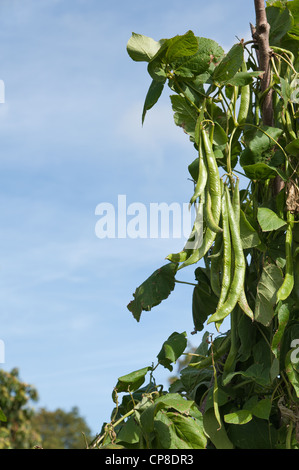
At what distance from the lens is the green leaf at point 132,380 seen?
6.55 ft

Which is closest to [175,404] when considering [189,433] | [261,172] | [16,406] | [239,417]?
[189,433]

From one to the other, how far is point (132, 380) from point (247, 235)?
2.06ft

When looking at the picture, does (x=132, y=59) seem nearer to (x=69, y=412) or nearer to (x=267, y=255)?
(x=267, y=255)

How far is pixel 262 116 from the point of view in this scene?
2.12 meters

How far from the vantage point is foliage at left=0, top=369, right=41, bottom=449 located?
6.23 m

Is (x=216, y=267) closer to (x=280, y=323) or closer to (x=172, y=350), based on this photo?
(x=280, y=323)

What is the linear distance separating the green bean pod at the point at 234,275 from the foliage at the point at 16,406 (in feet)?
16.3

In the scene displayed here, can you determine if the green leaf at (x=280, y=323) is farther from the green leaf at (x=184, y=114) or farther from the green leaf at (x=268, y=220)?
the green leaf at (x=184, y=114)

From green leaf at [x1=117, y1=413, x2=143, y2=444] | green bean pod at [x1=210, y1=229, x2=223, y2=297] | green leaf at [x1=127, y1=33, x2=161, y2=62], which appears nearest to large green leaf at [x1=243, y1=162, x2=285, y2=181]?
green bean pod at [x1=210, y1=229, x2=223, y2=297]

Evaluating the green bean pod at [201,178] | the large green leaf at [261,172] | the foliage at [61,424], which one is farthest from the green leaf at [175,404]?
the foliage at [61,424]
